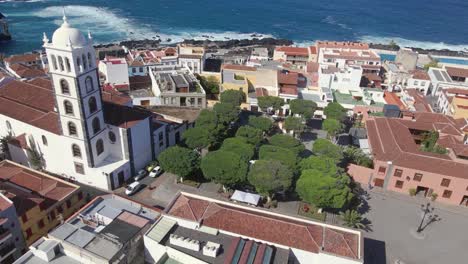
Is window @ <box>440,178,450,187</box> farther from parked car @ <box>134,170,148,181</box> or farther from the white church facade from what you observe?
parked car @ <box>134,170,148,181</box>

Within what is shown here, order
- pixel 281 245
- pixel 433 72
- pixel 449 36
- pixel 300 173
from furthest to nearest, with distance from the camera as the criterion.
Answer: pixel 449 36 → pixel 433 72 → pixel 300 173 → pixel 281 245

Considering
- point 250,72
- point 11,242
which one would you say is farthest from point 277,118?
point 11,242

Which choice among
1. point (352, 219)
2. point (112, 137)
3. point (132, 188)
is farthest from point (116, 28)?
point (352, 219)

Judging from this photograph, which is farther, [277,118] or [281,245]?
[277,118]

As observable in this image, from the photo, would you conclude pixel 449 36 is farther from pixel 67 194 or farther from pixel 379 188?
pixel 67 194

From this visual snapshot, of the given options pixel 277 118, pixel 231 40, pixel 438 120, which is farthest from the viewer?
pixel 231 40

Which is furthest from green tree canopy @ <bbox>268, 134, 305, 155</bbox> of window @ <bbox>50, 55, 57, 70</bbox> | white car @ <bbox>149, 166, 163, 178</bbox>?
window @ <bbox>50, 55, 57, 70</bbox>

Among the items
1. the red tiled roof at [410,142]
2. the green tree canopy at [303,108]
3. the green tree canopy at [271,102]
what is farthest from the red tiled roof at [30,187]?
the red tiled roof at [410,142]

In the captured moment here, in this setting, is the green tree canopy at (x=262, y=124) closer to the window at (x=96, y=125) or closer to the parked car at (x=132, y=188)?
the parked car at (x=132, y=188)
